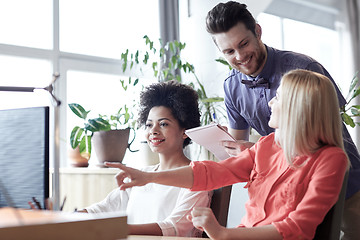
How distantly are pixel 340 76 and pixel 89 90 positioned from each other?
205 cm

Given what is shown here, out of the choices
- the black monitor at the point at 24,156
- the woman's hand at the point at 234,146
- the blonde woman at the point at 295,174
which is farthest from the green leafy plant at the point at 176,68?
the black monitor at the point at 24,156

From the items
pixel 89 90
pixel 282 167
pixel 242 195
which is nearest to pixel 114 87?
pixel 89 90

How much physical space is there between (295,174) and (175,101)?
0.81 meters

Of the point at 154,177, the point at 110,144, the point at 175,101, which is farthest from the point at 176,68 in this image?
the point at 154,177

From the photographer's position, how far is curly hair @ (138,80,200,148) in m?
1.94

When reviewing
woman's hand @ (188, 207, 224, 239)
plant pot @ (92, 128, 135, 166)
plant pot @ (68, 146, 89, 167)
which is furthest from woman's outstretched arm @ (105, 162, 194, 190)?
plant pot @ (68, 146, 89, 167)

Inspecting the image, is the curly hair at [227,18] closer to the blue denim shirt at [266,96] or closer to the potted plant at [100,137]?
the blue denim shirt at [266,96]

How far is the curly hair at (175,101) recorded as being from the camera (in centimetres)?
194

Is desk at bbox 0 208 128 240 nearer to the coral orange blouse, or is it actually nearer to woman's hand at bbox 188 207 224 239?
woman's hand at bbox 188 207 224 239

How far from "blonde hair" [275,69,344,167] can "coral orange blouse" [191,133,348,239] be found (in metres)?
0.04

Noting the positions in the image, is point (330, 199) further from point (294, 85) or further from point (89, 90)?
point (89, 90)

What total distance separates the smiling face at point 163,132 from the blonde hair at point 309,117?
27.8 inches

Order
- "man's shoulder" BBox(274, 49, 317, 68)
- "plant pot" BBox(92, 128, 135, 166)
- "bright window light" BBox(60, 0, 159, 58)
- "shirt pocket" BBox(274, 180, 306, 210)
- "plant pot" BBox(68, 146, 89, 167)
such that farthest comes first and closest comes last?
"bright window light" BBox(60, 0, 159, 58) → "plant pot" BBox(68, 146, 89, 167) → "plant pot" BBox(92, 128, 135, 166) → "man's shoulder" BBox(274, 49, 317, 68) → "shirt pocket" BBox(274, 180, 306, 210)

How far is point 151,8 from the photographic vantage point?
13.5 feet
